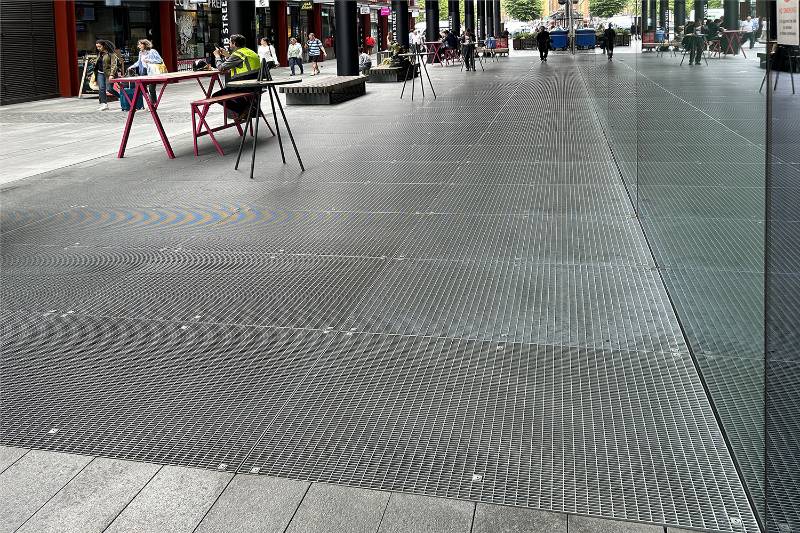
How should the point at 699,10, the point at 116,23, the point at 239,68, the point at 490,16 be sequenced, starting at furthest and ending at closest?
the point at 490,16
the point at 116,23
the point at 239,68
the point at 699,10

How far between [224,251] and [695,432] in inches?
155

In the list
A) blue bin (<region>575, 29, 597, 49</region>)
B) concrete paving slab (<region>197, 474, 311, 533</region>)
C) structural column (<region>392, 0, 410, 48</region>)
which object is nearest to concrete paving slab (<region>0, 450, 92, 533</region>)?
concrete paving slab (<region>197, 474, 311, 533</region>)

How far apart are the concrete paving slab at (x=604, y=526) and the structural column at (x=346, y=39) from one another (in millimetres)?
20997

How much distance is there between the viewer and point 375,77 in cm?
2619

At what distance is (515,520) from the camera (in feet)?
8.98

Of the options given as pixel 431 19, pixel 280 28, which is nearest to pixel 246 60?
pixel 431 19

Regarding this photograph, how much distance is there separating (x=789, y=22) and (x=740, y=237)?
1221mm

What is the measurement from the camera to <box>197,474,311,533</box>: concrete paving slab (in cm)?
276

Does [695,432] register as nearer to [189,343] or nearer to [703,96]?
[703,96]

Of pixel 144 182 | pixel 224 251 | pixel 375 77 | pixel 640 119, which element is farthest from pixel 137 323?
pixel 375 77

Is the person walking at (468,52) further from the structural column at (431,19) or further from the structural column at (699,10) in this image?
the structural column at (699,10)

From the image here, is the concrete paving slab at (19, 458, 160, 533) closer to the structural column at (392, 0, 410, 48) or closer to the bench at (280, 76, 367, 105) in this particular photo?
the bench at (280, 76, 367, 105)

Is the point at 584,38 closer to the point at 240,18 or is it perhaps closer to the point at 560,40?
the point at 560,40

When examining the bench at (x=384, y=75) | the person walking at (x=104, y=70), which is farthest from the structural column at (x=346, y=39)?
the person walking at (x=104, y=70)
